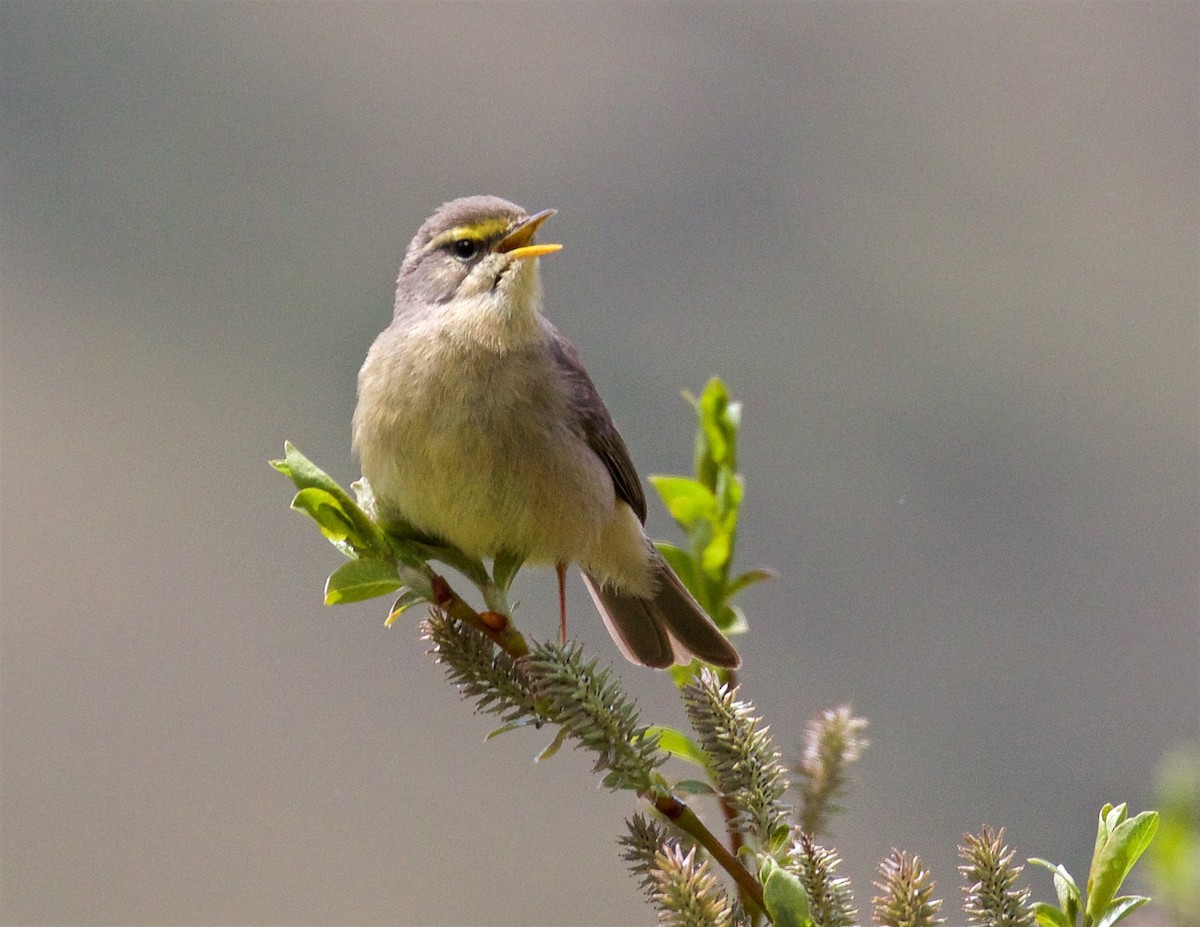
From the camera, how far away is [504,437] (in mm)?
3834

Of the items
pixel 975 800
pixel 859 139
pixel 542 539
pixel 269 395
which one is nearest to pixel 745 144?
pixel 859 139

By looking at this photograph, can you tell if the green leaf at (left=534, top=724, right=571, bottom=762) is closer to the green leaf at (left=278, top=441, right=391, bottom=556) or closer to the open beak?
the green leaf at (left=278, top=441, right=391, bottom=556)

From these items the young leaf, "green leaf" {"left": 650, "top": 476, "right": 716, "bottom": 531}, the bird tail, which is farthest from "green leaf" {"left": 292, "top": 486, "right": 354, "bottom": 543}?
the bird tail

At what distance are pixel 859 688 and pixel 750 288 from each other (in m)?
11.6

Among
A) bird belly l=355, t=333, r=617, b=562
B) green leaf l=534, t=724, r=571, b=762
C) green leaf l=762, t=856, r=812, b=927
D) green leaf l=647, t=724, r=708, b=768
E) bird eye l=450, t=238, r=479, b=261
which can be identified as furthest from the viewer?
bird eye l=450, t=238, r=479, b=261

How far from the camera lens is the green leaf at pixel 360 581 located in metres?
2.37

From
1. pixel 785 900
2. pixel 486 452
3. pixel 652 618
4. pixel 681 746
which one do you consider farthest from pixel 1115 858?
pixel 652 618

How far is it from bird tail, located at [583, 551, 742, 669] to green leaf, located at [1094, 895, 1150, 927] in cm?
205

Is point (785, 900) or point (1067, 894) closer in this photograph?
point (785, 900)

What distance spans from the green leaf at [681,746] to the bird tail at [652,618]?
157cm

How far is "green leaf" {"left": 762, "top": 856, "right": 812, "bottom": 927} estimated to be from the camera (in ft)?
5.50

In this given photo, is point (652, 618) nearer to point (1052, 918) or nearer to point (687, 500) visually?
point (687, 500)

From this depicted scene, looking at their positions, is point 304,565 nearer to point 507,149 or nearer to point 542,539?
point 507,149

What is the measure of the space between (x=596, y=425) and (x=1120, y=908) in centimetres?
259
